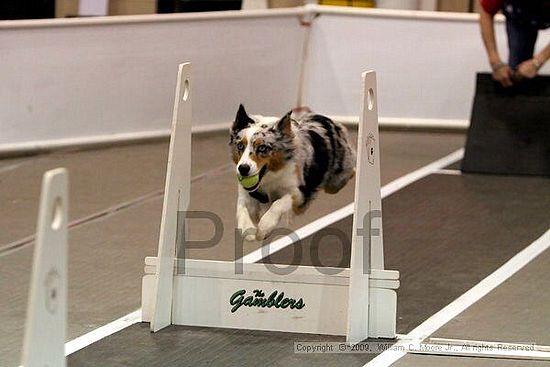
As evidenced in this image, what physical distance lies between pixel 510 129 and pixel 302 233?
2520mm

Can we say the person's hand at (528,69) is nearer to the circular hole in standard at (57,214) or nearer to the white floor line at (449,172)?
the white floor line at (449,172)

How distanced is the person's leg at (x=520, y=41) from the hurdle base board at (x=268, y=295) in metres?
4.08

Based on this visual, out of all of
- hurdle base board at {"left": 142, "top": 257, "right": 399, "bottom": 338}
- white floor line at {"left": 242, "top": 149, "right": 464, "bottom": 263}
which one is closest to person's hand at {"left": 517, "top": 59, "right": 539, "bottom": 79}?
white floor line at {"left": 242, "top": 149, "right": 464, "bottom": 263}

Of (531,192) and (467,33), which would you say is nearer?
(531,192)

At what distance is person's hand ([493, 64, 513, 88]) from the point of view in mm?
8539

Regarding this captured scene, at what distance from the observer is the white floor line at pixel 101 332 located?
477 cm

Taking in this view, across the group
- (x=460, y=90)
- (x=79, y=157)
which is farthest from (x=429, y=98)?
(x=79, y=157)

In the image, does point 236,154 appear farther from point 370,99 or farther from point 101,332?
point 101,332

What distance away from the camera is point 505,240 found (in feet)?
22.1

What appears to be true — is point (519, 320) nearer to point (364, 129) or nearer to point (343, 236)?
point (364, 129)

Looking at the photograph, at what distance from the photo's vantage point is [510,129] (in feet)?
28.6

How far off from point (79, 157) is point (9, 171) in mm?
722

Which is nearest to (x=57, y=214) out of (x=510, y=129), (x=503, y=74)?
(x=503, y=74)

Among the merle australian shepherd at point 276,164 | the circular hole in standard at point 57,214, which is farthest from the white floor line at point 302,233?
the circular hole in standard at point 57,214
